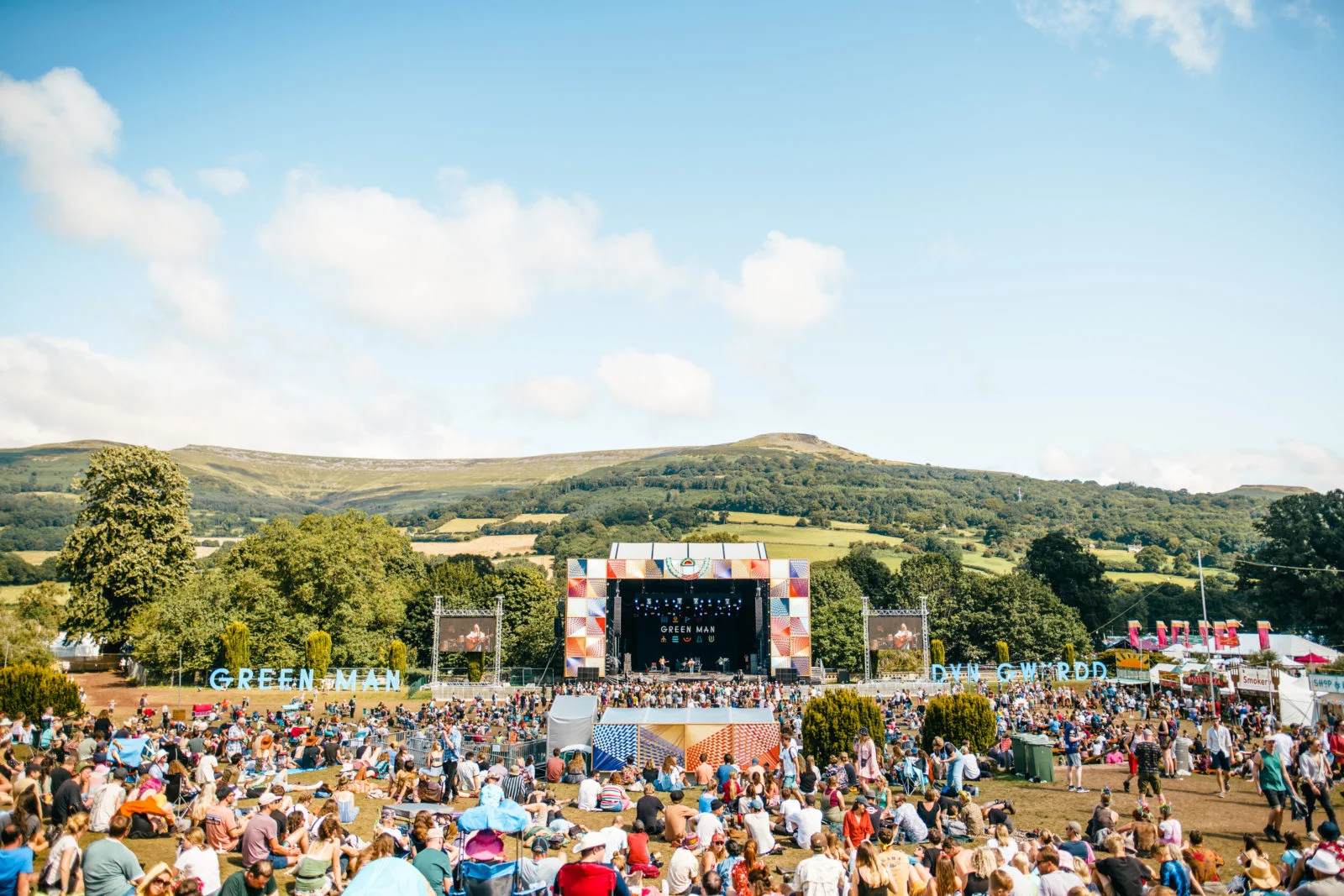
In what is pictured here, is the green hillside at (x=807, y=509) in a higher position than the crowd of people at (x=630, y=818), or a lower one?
higher

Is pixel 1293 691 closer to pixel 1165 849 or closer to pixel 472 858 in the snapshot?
pixel 1165 849

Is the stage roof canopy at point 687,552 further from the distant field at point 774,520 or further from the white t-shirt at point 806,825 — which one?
the distant field at point 774,520

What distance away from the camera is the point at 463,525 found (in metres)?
137

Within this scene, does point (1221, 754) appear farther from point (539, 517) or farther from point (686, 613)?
point (539, 517)

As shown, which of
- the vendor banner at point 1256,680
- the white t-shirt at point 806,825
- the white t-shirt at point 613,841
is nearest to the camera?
the white t-shirt at point 613,841

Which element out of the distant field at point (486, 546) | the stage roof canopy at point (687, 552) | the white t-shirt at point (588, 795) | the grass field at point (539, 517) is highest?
the grass field at point (539, 517)

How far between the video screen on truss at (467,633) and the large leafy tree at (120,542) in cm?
1213

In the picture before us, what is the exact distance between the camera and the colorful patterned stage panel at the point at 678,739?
53.1 feet

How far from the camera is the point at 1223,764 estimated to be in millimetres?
14523

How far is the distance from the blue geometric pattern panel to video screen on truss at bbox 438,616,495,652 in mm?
26870

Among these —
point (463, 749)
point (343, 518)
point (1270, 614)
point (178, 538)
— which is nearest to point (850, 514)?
point (1270, 614)

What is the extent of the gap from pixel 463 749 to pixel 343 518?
3532 cm

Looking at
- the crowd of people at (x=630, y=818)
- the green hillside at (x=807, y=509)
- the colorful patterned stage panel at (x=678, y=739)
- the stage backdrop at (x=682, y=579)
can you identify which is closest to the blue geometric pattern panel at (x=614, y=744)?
the colorful patterned stage panel at (x=678, y=739)

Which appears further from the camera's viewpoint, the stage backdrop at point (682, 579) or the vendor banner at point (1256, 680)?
the stage backdrop at point (682, 579)
